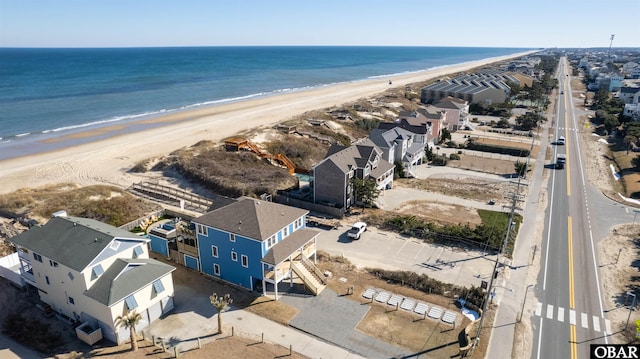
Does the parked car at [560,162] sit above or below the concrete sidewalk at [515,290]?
above

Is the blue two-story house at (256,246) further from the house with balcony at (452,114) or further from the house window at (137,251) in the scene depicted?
the house with balcony at (452,114)

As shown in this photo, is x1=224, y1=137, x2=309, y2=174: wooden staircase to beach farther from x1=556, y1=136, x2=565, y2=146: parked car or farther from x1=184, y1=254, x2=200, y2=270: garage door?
x1=556, y1=136, x2=565, y2=146: parked car

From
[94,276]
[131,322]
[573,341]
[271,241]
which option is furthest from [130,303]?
[573,341]

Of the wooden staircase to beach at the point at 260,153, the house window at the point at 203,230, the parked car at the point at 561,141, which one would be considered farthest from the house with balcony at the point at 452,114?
the house window at the point at 203,230

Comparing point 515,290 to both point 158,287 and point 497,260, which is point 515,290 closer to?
point 497,260

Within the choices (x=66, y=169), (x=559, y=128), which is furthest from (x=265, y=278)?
(x=559, y=128)

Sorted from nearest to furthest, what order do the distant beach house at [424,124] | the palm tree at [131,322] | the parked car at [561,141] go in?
the palm tree at [131,322], the distant beach house at [424,124], the parked car at [561,141]
